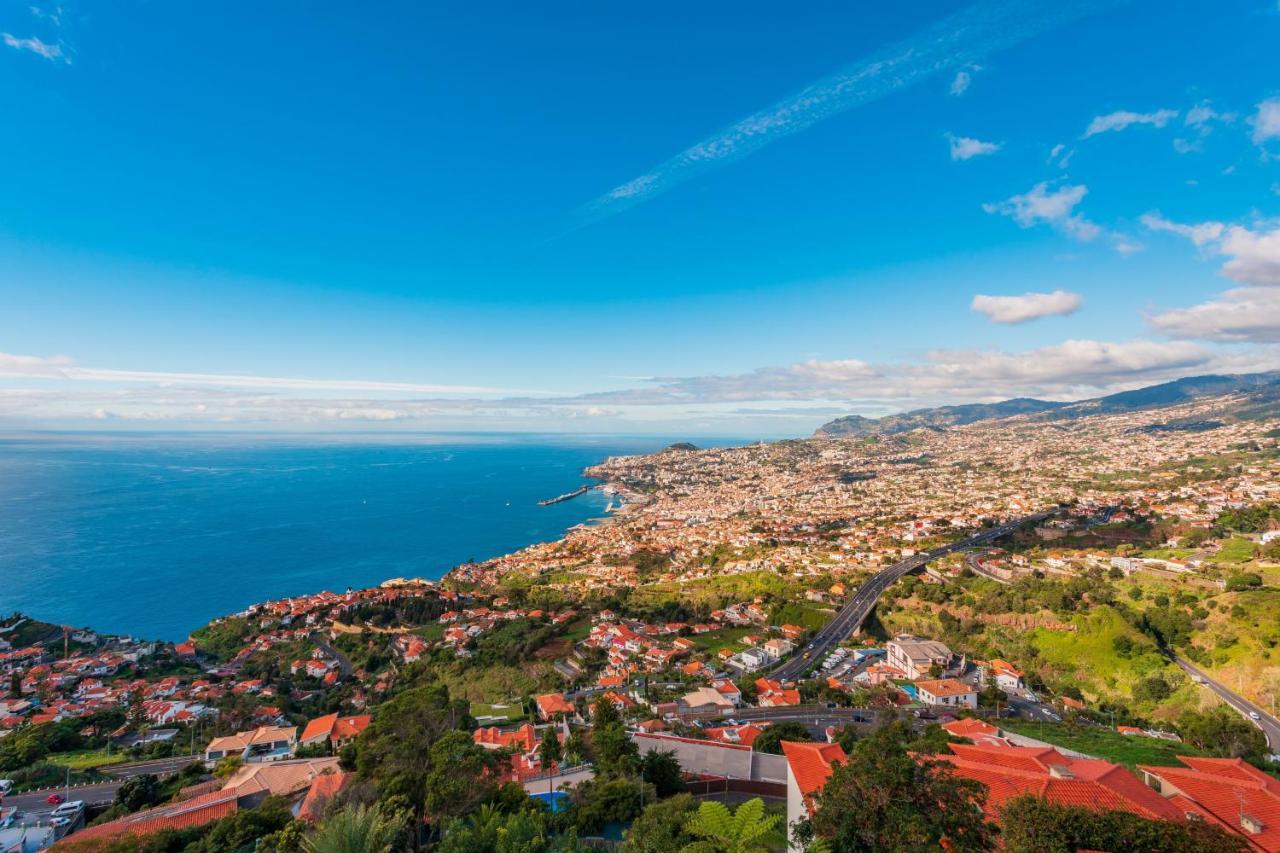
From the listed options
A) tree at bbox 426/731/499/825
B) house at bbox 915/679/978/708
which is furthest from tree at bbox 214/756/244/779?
house at bbox 915/679/978/708

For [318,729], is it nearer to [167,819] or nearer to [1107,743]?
[167,819]

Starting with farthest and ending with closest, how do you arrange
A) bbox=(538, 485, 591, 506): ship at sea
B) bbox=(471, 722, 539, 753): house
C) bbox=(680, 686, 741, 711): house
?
bbox=(538, 485, 591, 506): ship at sea, bbox=(680, 686, 741, 711): house, bbox=(471, 722, 539, 753): house

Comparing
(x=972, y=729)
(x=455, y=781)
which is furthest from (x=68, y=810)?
(x=972, y=729)

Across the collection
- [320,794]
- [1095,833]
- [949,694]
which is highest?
[1095,833]

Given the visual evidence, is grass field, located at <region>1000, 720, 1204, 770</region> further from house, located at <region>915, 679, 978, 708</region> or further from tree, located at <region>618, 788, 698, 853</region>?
tree, located at <region>618, 788, 698, 853</region>

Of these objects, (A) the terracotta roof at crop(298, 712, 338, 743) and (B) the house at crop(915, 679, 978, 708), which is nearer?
(A) the terracotta roof at crop(298, 712, 338, 743)

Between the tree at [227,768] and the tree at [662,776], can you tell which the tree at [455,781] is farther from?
the tree at [227,768]

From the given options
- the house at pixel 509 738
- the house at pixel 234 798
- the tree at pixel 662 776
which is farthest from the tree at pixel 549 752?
the house at pixel 234 798
